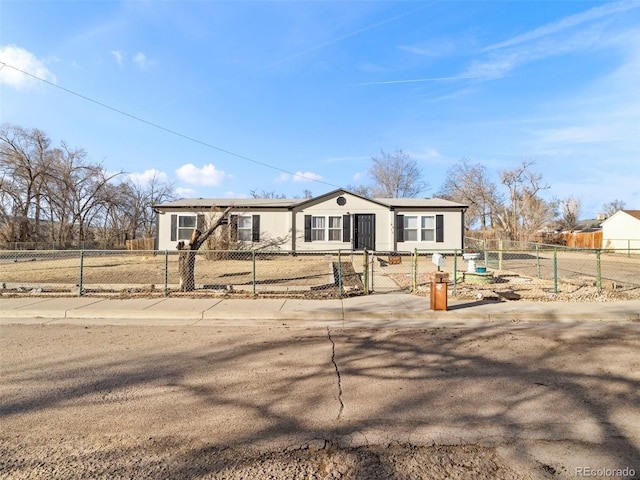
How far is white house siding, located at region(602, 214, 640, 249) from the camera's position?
36.8 meters

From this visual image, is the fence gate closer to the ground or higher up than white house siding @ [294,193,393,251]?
closer to the ground

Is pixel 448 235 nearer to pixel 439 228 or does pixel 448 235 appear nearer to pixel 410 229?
pixel 439 228

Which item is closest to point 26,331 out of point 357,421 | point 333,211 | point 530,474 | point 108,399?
point 108,399

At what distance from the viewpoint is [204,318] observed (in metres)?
8.28

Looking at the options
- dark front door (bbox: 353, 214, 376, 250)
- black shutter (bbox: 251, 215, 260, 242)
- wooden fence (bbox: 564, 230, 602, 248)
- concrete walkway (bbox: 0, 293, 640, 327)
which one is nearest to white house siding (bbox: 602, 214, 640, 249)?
wooden fence (bbox: 564, 230, 602, 248)

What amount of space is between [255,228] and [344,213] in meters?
5.39

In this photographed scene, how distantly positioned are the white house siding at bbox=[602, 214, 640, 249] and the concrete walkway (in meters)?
34.8

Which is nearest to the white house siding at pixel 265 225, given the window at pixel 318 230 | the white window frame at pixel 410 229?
the window at pixel 318 230

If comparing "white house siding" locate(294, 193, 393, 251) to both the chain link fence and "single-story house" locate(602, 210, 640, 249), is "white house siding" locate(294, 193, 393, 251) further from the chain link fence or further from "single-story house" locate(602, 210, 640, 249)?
"single-story house" locate(602, 210, 640, 249)

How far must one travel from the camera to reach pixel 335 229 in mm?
22062

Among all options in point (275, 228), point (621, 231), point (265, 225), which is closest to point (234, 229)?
point (265, 225)

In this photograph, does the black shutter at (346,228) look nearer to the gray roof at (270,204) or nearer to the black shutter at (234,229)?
the gray roof at (270,204)

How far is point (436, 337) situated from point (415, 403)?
3044 mm

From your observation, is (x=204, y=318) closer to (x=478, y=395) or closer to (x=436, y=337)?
(x=436, y=337)
